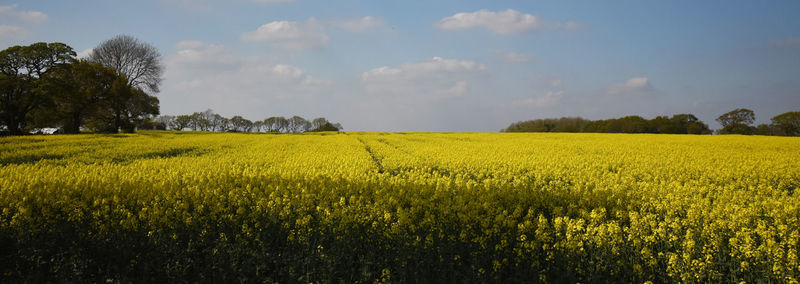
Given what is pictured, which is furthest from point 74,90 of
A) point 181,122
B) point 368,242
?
point 181,122

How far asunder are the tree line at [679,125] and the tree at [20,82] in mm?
76453

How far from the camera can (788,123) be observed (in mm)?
54094

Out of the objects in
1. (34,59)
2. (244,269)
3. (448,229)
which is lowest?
(244,269)

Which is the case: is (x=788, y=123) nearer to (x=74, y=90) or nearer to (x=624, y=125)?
(x=624, y=125)

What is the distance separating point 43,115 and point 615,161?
160 ft

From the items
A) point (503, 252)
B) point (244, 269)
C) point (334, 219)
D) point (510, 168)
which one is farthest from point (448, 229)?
point (510, 168)

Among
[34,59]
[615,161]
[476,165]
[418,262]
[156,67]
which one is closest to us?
[418,262]

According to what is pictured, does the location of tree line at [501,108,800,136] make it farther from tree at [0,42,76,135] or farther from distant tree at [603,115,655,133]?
tree at [0,42,76,135]

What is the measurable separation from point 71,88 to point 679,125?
295 ft

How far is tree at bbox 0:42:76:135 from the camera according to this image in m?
29.1

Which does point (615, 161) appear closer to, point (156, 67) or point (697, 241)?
point (697, 241)

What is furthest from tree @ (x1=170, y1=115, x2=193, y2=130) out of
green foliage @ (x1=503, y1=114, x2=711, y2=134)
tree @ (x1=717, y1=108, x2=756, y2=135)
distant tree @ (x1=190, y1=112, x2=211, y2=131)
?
tree @ (x1=717, y1=108, x2=756, y2=135)

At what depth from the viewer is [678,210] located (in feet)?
24.9

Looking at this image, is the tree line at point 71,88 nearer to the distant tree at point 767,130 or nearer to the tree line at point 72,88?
the tree line at point 72,88
